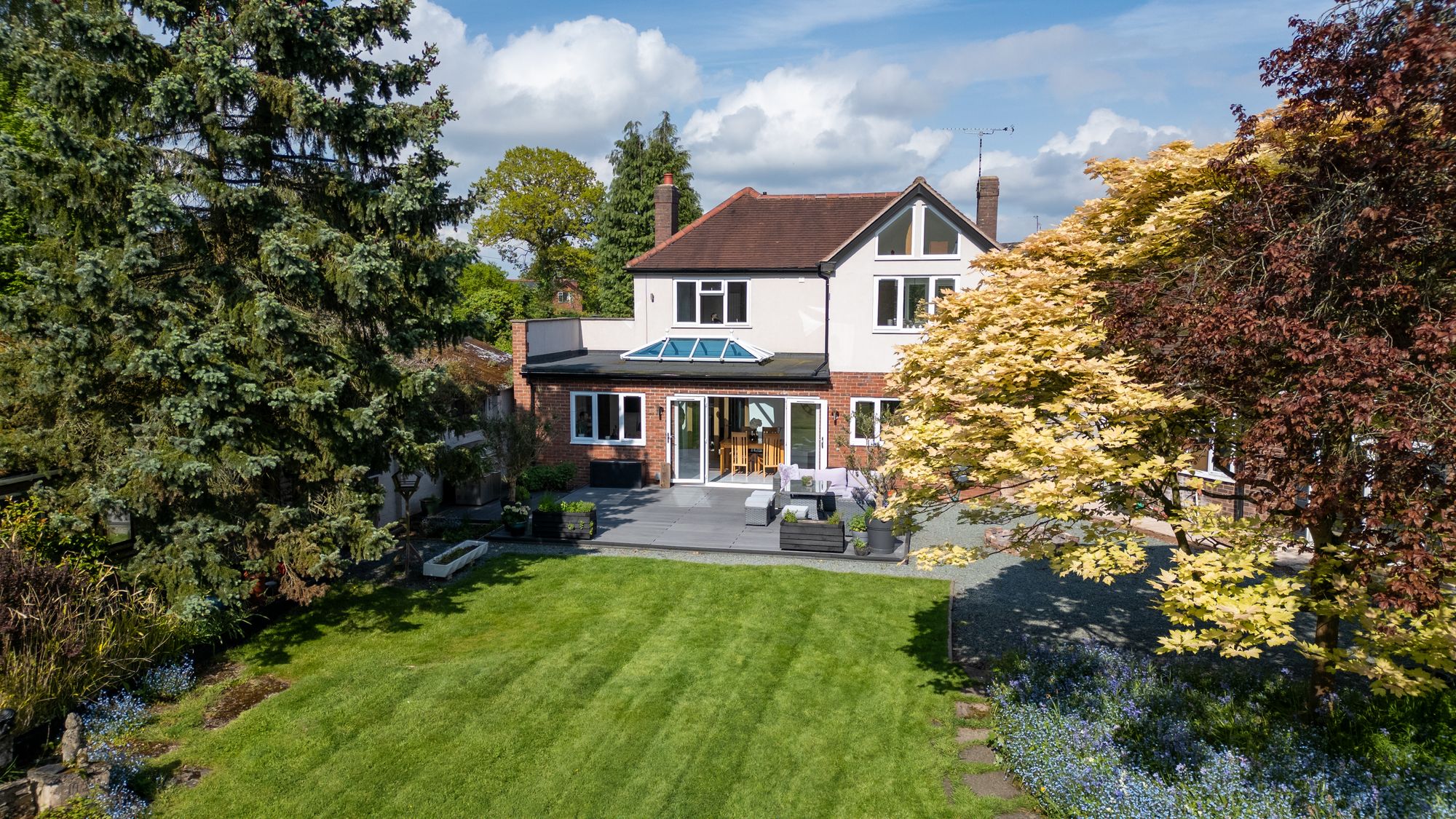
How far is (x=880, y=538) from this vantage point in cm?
1583

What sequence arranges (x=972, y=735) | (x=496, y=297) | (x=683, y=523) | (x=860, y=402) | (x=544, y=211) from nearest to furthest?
(x=972, y=735) < (x=683, y=523) < (x=860, y=402) < (x=496, y=297) < (x=544, y=211)

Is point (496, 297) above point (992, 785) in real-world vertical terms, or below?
above

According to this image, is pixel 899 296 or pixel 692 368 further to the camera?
pixel 692 368

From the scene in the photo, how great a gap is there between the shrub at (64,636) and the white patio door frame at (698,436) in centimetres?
1395

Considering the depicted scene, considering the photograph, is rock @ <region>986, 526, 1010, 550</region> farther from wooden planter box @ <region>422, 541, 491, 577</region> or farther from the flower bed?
wooden planter box @ <region>422, 541, 491, 577</region>

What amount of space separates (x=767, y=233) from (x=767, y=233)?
25mm

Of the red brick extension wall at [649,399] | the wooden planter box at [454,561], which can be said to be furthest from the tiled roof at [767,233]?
the wooden planter box at [454,561]

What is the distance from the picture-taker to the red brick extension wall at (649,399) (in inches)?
864

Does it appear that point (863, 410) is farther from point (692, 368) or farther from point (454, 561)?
point (454, 561)

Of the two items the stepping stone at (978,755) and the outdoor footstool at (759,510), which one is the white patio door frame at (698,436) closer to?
the outdoor footstool at (759,510)

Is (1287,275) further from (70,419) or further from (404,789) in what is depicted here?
(70,419)

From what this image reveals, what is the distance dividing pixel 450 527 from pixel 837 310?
12016mm

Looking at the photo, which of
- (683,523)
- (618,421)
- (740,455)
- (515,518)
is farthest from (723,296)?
(515,518)

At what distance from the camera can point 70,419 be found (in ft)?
33.3
